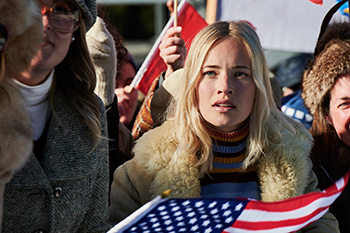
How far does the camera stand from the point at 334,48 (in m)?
3.66

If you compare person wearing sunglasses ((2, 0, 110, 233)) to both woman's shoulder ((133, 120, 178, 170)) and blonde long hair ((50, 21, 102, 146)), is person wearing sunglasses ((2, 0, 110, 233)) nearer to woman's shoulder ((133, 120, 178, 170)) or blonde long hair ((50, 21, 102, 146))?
blonde long hair ((50, 21, 102, 146))

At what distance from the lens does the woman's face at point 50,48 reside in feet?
7.08

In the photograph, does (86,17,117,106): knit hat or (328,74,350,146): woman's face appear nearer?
(86,17,117,106): knit hat

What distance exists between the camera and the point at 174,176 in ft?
9.09

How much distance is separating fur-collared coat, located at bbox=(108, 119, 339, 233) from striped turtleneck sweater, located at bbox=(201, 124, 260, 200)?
0.06 meters

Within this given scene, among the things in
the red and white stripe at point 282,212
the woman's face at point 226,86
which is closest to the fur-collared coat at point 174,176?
the woman's face at point 226,86

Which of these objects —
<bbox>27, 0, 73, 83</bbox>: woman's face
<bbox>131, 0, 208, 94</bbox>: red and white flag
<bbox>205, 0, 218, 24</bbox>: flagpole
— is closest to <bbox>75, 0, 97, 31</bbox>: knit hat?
<bbox>27, 0, 73, 83</bbox>: woman's face

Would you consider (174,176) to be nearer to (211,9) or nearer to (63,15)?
(63,15)

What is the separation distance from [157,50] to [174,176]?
2254 mm

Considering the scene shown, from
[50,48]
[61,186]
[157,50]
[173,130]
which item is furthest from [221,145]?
[157,50]

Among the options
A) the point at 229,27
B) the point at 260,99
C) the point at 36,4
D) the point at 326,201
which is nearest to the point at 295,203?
the point at 326,201

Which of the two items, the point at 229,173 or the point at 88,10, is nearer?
the point at 88,10

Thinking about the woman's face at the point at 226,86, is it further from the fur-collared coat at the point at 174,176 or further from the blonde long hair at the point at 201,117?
the fur-collared coat at the point at 174,176

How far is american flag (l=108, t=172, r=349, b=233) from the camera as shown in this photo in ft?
6.89
